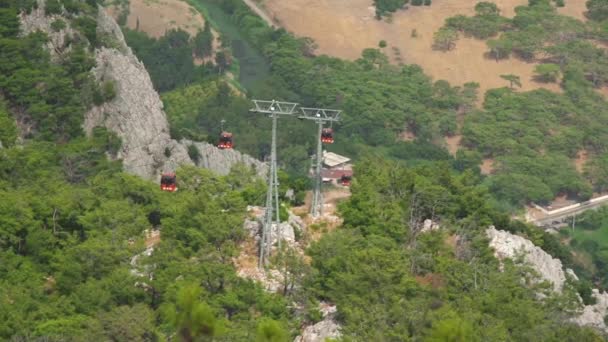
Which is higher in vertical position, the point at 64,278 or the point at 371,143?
the point at 64,278

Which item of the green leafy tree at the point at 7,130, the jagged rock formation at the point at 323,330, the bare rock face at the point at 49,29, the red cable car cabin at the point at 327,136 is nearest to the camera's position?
the jagged rock formation at the point at 323,330

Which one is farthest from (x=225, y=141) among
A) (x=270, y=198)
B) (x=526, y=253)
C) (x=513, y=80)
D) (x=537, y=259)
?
(x=513, y=80)

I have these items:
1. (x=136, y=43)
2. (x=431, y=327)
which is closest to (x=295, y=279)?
(x=431, y=327)

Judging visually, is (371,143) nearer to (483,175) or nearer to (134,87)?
(483,175)

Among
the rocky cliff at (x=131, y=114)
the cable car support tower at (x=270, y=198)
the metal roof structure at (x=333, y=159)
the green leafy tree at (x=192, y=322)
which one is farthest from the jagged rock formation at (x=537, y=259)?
the metal roof structure at (x=333, y=159)

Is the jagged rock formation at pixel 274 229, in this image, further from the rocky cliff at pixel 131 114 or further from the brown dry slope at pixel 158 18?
the brown dry slope at pixel 158 18

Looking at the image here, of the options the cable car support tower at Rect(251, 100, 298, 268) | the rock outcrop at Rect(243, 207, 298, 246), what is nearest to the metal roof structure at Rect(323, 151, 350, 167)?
the rock outcrop at Rect(243, 207, 298, 246)

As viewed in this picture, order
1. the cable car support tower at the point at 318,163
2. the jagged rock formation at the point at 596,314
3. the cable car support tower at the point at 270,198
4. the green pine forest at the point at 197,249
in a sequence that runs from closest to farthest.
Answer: the green pine forest at the point at 197,249 → the cable car support tower at the point at 270,198 → the cable car support tower at the point at 318,163 → the jagged rock formation at the point at 596,314

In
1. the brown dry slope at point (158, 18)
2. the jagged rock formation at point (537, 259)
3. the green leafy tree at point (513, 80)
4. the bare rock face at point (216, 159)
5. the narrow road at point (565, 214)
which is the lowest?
the narrow road at point (565, 214)
